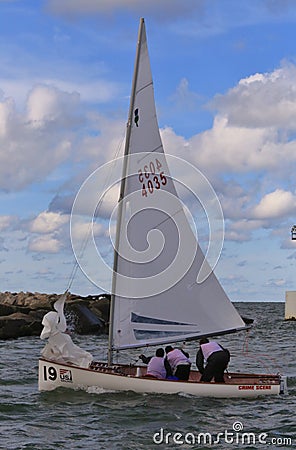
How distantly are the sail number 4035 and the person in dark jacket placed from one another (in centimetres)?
445

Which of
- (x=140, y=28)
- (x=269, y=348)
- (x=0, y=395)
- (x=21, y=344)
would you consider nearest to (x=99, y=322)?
(x=21, y=344)

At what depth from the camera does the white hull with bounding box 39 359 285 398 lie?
20094 mm

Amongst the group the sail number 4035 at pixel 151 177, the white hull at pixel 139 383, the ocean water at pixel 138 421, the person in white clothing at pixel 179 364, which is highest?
the sail number 4035 at pixel 151 177

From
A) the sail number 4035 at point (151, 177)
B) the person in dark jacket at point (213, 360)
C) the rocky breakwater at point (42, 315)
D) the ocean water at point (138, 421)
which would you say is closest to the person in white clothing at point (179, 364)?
the person in dark jacket at point (213, 360)

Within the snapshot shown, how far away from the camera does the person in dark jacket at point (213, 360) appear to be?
20.5 m

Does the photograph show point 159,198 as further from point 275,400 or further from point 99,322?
point 99,322

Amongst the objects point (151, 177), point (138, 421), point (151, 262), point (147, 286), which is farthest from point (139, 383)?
point (151, 177)

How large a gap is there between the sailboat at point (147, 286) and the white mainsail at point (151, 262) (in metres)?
0.03

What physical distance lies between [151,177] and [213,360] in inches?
206

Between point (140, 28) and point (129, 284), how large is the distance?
685 centimetres

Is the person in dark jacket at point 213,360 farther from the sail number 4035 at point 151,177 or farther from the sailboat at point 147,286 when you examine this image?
the sail number 4035 at point 151,177

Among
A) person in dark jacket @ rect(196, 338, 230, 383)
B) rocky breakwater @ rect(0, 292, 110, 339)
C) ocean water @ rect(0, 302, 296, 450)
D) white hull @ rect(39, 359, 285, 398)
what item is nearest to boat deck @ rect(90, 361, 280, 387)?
white hull @ rect(39, 359, 285, 398)

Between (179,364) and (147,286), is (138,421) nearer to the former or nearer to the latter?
(179,364)

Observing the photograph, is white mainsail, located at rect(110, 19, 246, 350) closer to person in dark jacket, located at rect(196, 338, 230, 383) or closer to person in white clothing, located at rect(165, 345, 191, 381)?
person in white clothing, located at rect(165, 345, 191, 381)
